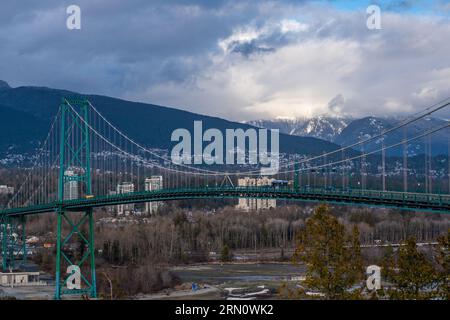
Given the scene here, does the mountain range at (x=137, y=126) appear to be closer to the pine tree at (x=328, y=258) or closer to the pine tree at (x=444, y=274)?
the pine tree at (x=444, y=274)

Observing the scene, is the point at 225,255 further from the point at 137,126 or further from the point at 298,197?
the point at 137,126

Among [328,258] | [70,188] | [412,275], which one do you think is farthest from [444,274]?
[70,188]

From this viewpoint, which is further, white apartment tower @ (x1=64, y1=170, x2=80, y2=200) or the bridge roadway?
white apartment tower @ (x1=64, y1=170, x2=80, y2=200)

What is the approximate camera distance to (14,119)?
189m

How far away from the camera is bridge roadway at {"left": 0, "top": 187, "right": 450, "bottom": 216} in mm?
29344

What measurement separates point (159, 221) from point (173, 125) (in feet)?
366

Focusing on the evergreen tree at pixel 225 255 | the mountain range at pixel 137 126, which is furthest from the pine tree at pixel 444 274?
the mountain range at pixel 137 126

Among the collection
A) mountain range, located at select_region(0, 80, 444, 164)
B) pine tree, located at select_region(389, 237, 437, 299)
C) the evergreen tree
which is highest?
mountain range, located at select_region(0, 80, 444, 164)

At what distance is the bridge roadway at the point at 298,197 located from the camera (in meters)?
29.3

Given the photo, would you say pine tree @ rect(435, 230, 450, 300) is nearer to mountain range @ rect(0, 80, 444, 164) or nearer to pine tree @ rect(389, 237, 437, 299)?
pine tree @ rect(389, 237, 437, 299)

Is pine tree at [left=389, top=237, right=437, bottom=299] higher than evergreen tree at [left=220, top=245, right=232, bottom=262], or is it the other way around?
pine tree at [left=389, top=237, right=437, bottom=299]

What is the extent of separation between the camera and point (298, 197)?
3606cm

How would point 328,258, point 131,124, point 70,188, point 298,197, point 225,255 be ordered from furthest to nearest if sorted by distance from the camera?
point 131,124, point 225,255, point 70,188, point 298,197, point 328,258

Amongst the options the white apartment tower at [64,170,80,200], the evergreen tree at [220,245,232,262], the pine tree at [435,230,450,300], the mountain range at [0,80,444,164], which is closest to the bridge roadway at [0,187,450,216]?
the white apartment tower at [64,170,80,200]
